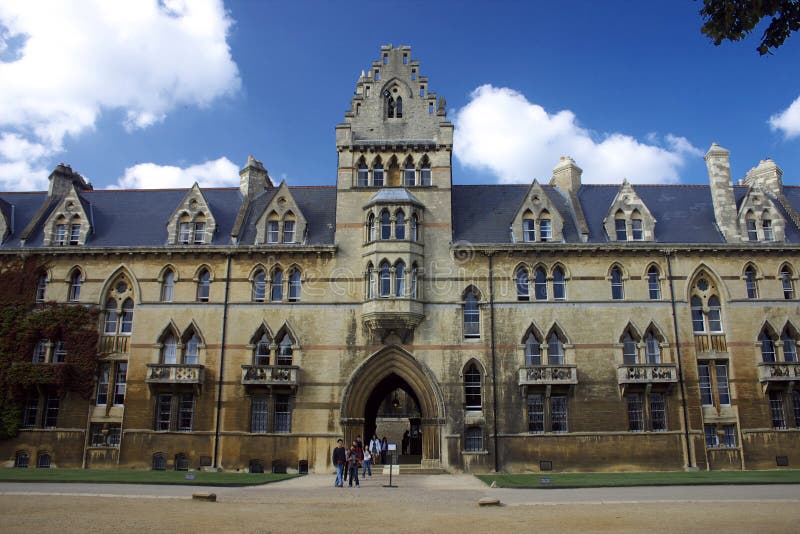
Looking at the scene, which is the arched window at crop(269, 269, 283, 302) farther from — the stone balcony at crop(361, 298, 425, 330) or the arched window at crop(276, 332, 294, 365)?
the stone balcony at crop(361, 298, 425, 330)

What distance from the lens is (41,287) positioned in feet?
115

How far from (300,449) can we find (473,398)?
895 centimetres

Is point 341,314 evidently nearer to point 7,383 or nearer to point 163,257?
point 163,257

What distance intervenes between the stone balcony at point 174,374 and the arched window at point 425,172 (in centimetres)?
1536

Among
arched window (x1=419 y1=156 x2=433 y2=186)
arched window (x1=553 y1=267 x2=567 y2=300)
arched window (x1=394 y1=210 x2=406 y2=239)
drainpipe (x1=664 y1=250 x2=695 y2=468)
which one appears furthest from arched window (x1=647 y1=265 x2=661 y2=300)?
arched window (x1=394 y1=210 x2=406 y2=239)

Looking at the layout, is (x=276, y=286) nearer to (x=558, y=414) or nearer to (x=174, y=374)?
(x=174, y=374)

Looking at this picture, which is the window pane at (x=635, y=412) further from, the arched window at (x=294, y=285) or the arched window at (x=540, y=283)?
the arched window at (x=294, y=285)

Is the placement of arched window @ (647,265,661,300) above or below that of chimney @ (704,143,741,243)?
below

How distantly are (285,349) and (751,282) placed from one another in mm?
24768

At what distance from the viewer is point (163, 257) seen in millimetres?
34906

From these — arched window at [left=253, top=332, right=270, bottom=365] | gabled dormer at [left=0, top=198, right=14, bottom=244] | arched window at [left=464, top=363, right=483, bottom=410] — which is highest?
gabled dormer at [left=0, top=198, right=14, bottom=244]

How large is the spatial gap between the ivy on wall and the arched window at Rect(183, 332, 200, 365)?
4.67m


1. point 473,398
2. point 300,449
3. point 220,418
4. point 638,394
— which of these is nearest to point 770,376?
point 638,394

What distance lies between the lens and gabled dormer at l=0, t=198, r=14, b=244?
36.4 m
